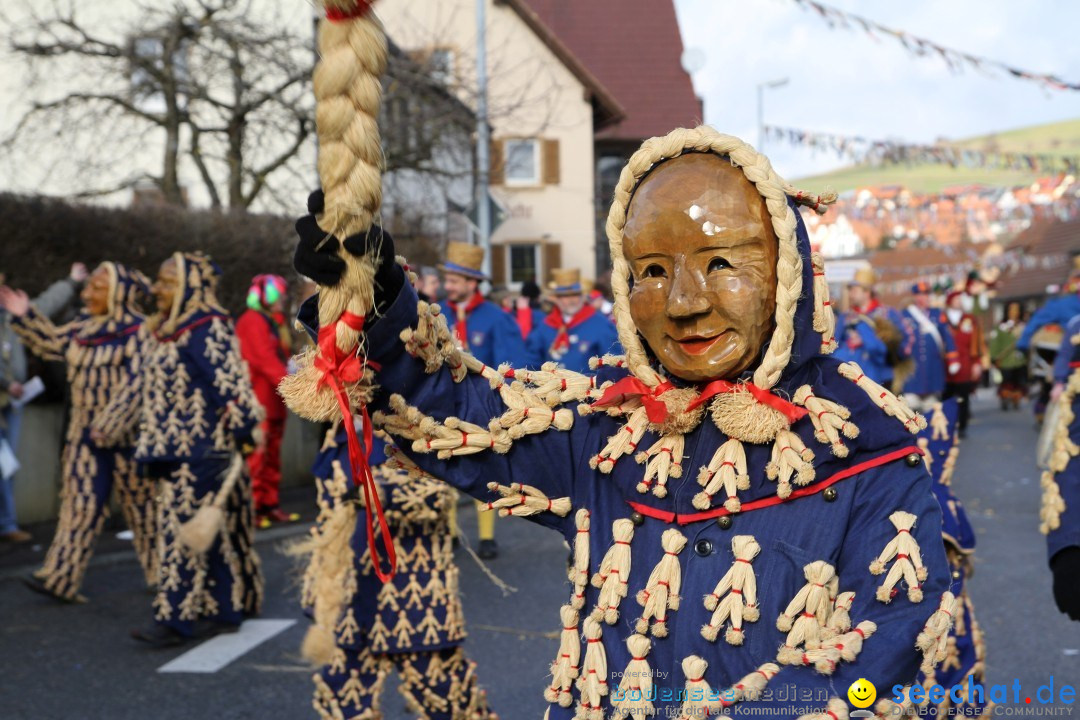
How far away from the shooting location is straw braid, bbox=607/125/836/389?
2.14 metres

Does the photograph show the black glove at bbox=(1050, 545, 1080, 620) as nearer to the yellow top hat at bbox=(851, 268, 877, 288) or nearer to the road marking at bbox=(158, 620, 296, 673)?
the road marking at bbox=(158, 620, 296, 673)

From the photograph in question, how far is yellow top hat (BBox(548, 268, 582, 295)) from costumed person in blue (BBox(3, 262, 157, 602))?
4421 millimetres

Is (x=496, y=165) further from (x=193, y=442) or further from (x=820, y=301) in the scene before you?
(x=820, y=301)

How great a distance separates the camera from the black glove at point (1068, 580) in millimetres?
3420

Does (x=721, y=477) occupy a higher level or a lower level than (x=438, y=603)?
higher

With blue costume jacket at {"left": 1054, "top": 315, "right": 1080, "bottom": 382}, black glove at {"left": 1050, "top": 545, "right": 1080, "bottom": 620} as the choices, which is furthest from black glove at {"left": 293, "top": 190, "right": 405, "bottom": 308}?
blue costume jacket at {"left": 1054, "top": 315, "right": 1080, "bottom": 382}

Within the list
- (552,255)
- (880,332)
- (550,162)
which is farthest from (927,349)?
(550,162)

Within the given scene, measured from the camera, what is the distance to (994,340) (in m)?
21.3

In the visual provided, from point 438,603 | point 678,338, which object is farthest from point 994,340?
point 678,338

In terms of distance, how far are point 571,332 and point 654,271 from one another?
317 inches

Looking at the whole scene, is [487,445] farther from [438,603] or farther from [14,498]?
[14,498]

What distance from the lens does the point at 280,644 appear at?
6051 millimetres

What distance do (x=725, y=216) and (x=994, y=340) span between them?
68.3ft

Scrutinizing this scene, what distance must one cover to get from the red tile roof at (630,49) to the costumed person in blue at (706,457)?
1206 inches
